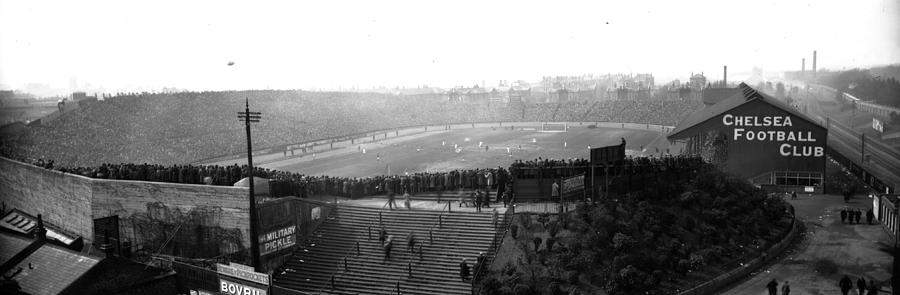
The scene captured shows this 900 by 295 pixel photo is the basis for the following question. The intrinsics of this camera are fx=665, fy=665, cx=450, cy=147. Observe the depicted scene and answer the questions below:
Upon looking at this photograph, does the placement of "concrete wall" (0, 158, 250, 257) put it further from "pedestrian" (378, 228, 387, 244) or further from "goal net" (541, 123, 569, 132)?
"goal net" (541, 123, 569, 132)

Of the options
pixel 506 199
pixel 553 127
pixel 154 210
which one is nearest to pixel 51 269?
pixel 154 210

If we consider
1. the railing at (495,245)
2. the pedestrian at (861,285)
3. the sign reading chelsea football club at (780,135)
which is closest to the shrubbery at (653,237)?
the railing at (495,245)

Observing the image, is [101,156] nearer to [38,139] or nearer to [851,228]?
[38,139]

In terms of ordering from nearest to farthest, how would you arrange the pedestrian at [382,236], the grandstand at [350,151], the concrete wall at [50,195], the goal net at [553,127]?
the grandstand at [350,151], the pedestrian at [382,236], the concrete wall at [50,195], the goal net at [553,127]

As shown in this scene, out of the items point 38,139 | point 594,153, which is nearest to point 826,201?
point 594,153

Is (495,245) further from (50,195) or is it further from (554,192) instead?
(50,195)

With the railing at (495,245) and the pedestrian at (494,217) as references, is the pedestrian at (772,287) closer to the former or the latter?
the railing at (495,245)

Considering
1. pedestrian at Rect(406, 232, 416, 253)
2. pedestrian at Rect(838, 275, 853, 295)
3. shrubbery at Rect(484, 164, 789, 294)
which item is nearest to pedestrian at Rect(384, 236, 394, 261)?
pedestrian at Rect(406, 232, 416, 253)
